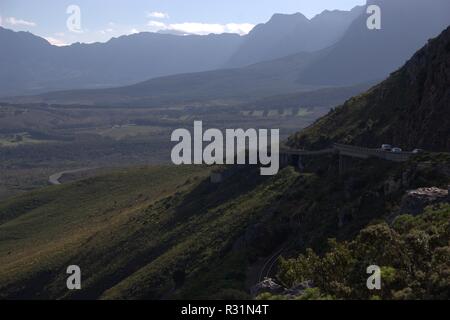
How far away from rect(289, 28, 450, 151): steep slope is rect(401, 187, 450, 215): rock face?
1694 centimetres

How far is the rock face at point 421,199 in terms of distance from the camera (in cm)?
3544

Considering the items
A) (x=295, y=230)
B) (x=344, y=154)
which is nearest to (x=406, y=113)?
(x=344, y=154)

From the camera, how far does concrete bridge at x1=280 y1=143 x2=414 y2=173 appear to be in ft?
168

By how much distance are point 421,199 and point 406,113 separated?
28.0 meters

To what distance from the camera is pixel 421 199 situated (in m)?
36.1

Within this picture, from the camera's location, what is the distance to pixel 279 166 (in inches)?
3152

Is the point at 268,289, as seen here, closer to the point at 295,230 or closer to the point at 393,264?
the point at 393,264

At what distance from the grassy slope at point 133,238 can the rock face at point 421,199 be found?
24.9 metres

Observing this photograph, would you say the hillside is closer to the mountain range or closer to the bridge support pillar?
the mountain range

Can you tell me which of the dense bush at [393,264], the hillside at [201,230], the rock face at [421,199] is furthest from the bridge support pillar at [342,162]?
the dense bush at [393,264]

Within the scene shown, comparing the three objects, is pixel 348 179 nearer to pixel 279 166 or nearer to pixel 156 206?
pixel 279 166

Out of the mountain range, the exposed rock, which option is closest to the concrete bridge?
the mountain range

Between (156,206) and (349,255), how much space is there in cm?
6585
